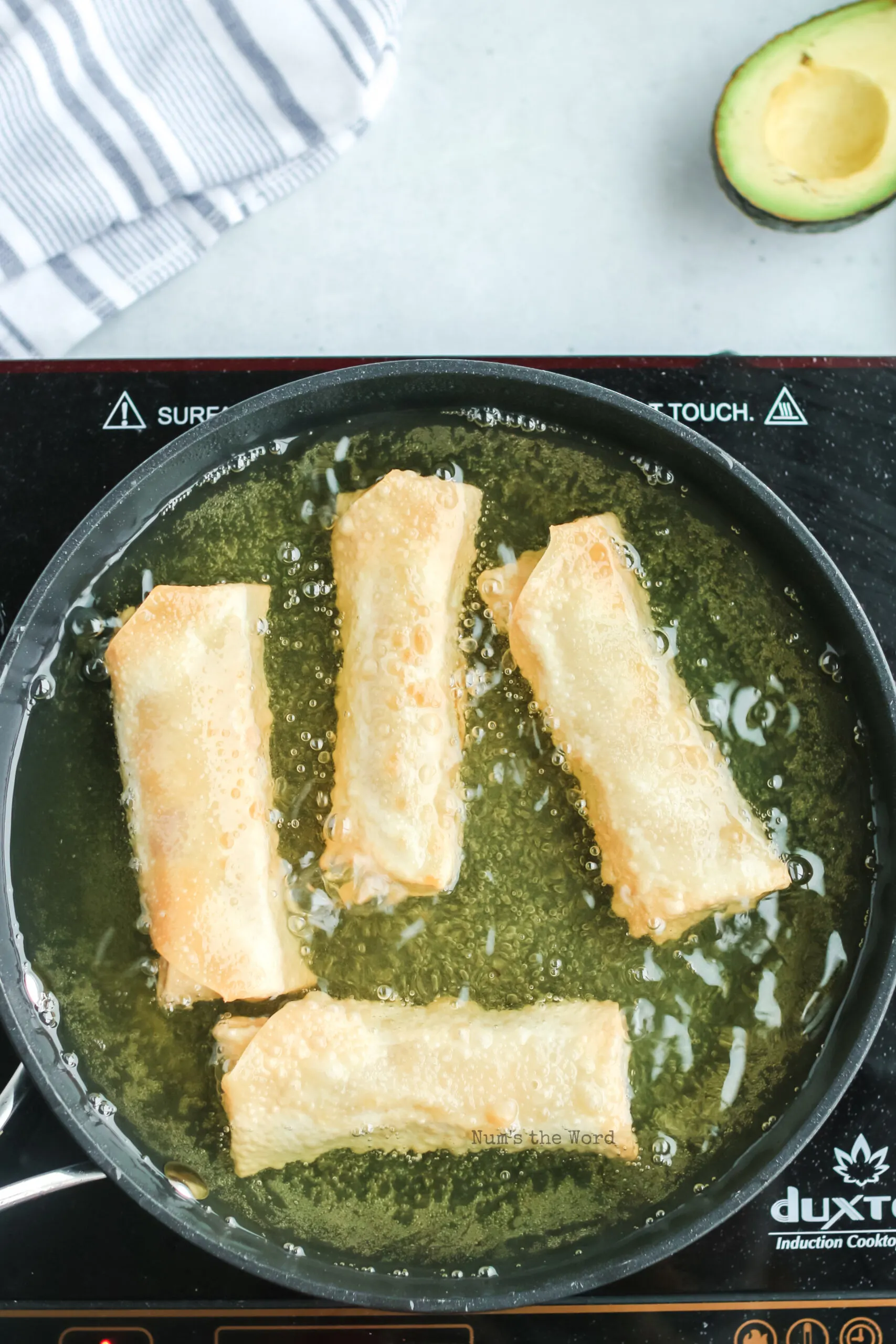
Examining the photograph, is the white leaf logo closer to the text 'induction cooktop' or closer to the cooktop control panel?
the text 'induction cooktop'

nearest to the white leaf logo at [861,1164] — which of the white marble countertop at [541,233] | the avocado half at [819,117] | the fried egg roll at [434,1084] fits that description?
the fried egg roll at [434,1084]

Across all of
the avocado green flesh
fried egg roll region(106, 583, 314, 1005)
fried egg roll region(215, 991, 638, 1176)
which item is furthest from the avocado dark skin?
fried egg roll region(215, 991, 638, 1176)

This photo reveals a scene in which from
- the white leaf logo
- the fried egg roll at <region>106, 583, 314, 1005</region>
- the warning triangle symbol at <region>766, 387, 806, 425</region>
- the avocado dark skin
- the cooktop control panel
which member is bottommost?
the cooktop control panel

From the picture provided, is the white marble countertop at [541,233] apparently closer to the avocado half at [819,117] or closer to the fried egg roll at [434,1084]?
the avocado half at [819,117]

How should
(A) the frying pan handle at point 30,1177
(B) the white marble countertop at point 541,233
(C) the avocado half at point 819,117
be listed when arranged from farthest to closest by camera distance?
(B) the white marble countertop at point 541,233
(C) the avocado half at point 819,117
(A) the frying pan handle at point 30,1177

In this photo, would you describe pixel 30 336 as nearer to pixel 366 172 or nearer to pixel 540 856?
pixel 366 172

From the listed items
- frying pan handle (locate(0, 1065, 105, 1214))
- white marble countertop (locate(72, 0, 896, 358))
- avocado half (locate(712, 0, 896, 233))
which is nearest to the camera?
frying pan handle (locate(0, 1065, 105, 1214))

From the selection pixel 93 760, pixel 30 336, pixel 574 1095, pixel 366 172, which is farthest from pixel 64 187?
pixel 574 1095
